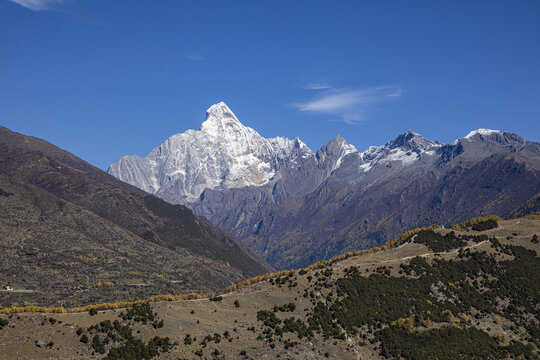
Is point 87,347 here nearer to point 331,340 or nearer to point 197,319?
point 197,319

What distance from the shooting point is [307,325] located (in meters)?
163

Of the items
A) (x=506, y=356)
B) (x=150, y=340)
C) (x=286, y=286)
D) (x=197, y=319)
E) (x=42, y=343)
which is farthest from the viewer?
(x=286, y=286)

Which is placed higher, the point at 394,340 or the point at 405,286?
the point at 405,286

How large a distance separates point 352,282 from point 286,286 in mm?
23027

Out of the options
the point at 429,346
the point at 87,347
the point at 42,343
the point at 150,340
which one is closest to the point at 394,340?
the point at 429,346

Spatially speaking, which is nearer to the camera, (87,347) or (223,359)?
(87,347)

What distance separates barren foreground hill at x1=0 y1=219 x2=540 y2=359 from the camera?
132 meters

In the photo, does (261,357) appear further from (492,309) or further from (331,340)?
(492,309)

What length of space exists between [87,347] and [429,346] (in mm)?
97632

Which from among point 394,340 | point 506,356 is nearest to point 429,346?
point 394,340

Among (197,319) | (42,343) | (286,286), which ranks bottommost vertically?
(42,343)

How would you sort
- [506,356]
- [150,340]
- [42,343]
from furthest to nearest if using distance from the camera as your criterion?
[506,356]
[150,340]
[42,343]

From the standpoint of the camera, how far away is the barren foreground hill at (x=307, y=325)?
5177 inches

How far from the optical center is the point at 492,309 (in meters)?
194
